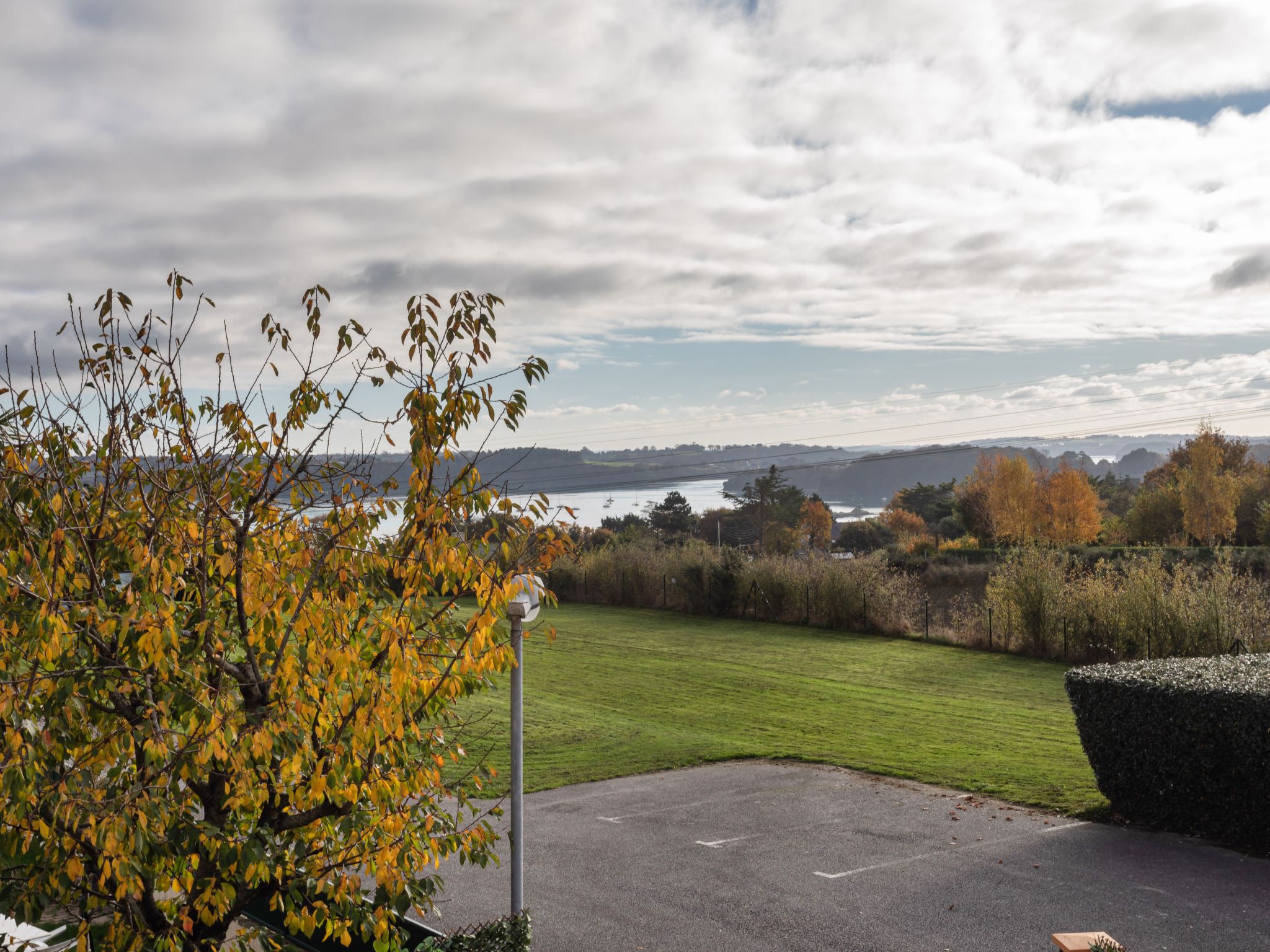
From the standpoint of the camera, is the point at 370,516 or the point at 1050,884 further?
the point at 1050,884

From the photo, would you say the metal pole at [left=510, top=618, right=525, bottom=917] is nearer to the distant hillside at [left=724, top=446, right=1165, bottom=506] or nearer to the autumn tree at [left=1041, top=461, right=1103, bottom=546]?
the autumn tree at [left=1041, top=461, right=1103, bottom=546]

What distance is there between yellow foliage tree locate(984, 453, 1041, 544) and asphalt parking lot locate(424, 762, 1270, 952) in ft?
162

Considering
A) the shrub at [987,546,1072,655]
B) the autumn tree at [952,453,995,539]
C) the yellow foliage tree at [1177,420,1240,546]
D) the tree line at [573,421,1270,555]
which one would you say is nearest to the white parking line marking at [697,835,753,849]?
the shrub at [987,546,1072,655]

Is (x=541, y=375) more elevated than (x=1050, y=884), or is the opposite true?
(x=541, y=375)

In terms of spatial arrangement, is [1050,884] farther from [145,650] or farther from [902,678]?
[902,678]

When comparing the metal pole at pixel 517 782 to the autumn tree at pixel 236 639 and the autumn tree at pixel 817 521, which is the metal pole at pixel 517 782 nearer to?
the autumn tree at pixel 236 639

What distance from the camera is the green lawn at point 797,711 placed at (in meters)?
12.5

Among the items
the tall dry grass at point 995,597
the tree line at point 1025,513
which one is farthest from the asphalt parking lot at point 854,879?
the tree line at point 1025,513

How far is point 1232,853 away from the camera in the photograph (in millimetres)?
8719

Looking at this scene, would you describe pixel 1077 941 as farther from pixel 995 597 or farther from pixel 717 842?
pixel 995 597

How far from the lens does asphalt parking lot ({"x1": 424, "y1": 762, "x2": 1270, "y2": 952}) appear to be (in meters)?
7.32

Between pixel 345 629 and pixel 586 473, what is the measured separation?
7573cm

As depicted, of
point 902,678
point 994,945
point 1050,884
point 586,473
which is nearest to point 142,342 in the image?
point 994,945

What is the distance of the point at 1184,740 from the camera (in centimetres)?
912
